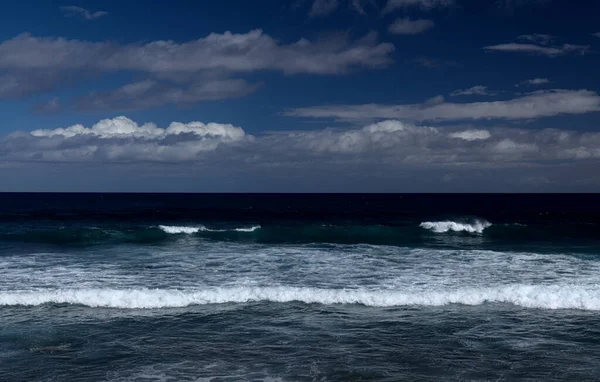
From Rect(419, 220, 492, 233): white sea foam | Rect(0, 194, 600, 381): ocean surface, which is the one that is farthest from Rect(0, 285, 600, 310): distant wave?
Rect(419, 220, 492, 233): white sea foam

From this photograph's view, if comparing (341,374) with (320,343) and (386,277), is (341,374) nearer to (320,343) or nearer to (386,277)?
(320,343)

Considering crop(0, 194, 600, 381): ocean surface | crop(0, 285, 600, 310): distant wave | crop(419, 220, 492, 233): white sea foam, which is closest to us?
crop(0, 194, 600, 381): ocean surface

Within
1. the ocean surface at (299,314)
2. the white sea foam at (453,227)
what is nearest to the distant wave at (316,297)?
the ocean surface at (299,314)

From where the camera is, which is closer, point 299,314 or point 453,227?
point 299,314

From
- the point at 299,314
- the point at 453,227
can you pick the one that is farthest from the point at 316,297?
the point at 453,227

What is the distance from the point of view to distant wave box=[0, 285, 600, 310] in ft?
53.8

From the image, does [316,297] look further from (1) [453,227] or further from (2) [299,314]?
(1) [453,227]

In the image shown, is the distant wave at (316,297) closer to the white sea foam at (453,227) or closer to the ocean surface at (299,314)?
the ocean surface at (299,314)

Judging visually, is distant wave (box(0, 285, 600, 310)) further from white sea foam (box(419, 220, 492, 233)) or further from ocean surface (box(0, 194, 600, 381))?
white sea foam (box(419, 220, 492, 233))

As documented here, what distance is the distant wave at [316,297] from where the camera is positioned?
1641cm

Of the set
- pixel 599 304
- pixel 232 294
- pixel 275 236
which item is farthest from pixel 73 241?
pixel 599 304

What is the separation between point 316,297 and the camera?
1717 cm

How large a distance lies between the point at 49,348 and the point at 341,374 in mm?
7297

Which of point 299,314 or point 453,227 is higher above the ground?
point 453,227
